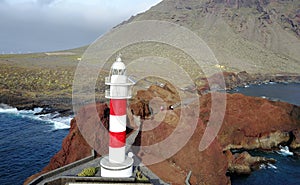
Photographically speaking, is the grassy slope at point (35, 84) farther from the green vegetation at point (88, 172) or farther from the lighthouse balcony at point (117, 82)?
the lighthouse balcony at point (117, 82)

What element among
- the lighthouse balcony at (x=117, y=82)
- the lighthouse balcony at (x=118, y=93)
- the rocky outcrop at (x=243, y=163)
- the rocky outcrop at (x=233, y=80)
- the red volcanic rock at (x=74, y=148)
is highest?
the lighthouse balcony at (x=117, y=82)

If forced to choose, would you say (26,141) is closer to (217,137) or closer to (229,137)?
(217,137)

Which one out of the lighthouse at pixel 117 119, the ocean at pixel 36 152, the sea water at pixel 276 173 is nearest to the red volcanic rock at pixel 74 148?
the ocean at pixel 36 152

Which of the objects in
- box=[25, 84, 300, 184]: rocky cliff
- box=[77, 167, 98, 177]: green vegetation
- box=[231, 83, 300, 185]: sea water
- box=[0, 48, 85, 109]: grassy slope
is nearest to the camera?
box=[77, 167, 98, 177]: green vegetation

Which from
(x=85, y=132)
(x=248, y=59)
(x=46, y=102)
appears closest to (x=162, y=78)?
(x=46, y=102)

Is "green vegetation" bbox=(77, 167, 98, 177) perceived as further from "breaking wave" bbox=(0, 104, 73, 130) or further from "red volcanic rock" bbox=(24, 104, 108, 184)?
"breaking wave" bbox=(0, 104, 73, 130)

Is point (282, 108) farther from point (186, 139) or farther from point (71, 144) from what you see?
Result: point (71, 144)

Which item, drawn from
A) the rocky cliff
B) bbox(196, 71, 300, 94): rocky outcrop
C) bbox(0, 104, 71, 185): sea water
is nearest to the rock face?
the rocky cliff
